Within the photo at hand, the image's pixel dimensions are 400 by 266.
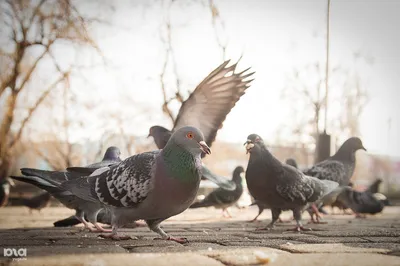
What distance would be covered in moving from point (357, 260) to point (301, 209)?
2592mm

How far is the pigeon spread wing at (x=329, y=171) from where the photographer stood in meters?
6.64

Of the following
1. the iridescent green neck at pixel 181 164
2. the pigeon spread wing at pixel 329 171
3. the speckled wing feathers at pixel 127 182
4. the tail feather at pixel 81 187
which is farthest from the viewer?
the pigeon spread wing at pixel 329 171

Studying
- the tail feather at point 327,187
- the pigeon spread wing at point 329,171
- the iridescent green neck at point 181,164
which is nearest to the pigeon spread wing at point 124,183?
the iridescent green neck at point 181,164

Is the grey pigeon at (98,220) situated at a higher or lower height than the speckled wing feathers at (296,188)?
lower

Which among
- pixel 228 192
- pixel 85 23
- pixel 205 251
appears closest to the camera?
pixel 205 251

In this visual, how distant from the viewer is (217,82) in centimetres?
512

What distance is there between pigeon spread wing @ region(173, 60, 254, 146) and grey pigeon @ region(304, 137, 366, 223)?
2.05m

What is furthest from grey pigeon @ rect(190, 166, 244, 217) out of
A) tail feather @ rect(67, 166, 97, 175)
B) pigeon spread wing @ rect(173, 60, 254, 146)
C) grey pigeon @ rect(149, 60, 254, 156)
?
tail feather @ rect(67, 166, 97, 175)

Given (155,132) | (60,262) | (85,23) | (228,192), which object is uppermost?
(85,23)

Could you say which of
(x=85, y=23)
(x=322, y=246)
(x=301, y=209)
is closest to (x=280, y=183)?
(x=301, y=209)

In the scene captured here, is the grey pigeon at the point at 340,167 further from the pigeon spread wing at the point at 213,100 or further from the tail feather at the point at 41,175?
the tail feather at the point at 41,175

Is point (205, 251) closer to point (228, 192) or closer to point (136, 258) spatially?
point (136, 258)

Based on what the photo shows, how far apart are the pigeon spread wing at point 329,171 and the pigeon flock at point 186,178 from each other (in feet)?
0.05

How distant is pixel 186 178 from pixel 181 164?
11 cm
